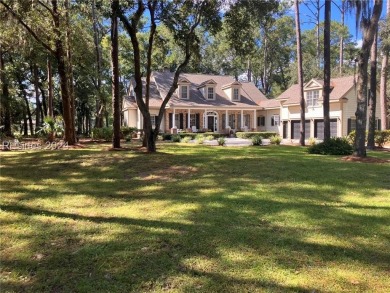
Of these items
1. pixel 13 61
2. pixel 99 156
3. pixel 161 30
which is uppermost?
pixel 13 61

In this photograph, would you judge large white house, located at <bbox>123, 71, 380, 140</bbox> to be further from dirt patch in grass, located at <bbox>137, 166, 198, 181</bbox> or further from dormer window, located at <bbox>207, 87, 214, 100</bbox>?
dirt patch in grass, located at <bbox>137, 166, 198, 181</bbox>

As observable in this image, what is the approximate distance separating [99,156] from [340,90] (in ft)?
76.4

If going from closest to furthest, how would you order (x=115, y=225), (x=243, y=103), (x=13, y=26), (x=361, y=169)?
(x=115, y=225), (x=361, y=169), (x=13, y=26), (x=243, y=103)

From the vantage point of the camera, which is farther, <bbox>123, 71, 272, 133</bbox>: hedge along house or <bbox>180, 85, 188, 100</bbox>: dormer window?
<bbox>180, 85, 188, 100</bbox>: dormer window

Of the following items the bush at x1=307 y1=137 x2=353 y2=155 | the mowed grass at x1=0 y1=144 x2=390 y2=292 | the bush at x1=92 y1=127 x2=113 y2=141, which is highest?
the bush at x1=92 y1=127 x2=113 y2=141

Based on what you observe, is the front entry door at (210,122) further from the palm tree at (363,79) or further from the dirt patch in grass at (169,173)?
the dirt patch in grass at (169,173)

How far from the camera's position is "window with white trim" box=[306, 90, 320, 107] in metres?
29.4

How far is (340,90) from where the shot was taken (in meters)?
28.0

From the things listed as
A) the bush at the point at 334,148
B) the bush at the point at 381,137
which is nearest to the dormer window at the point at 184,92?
the bush at the point at 381,137

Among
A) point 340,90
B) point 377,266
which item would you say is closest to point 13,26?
point 377,266

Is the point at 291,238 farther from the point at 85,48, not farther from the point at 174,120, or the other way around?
the point at 174,120

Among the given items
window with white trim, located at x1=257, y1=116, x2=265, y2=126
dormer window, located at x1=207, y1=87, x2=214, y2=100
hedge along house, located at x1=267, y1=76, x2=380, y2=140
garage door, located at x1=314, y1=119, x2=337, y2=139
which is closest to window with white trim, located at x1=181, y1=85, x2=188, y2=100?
dormer window, located at x1=207, y1=87, x2=214, y2=100

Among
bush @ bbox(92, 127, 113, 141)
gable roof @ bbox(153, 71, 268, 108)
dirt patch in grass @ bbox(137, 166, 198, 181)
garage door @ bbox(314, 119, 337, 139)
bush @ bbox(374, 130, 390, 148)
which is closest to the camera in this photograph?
dirt patch in grass @ bbox(137, 166, 198, 181)

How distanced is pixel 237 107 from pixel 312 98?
26.2 ft
